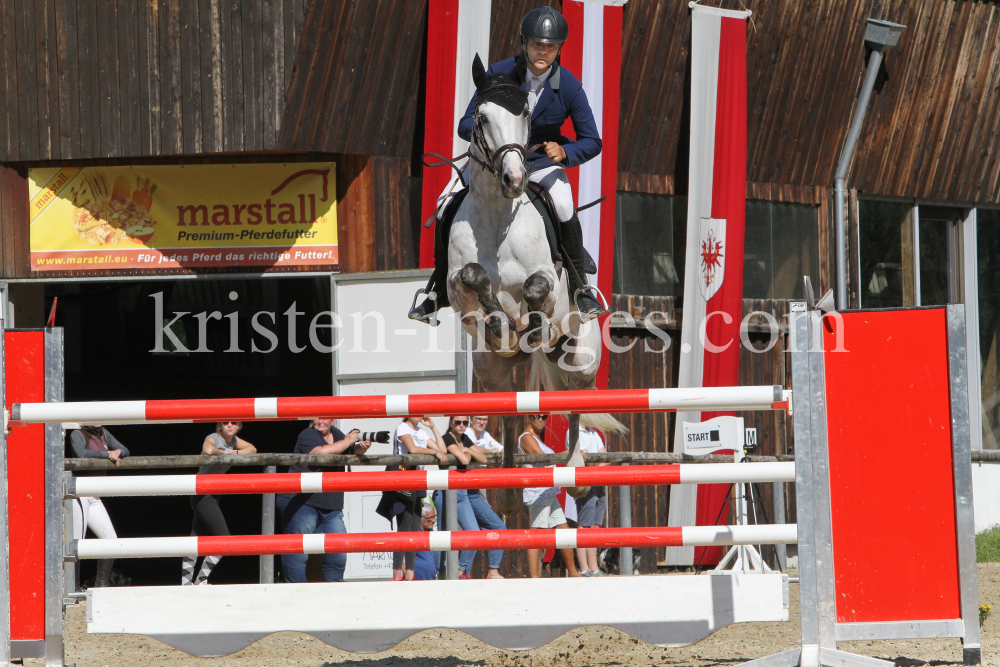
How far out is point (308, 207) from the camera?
379 inches

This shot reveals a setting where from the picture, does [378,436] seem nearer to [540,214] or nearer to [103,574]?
→ [103,574]

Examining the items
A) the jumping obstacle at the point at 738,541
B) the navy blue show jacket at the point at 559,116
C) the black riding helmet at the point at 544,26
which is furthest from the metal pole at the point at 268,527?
the black riding helmet at the point at 544,26

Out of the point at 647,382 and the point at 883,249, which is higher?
the point at 883,249

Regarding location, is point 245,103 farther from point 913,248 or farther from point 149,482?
point 913,248

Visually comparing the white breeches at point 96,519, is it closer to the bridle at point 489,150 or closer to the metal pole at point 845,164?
the bridle at point 489,150

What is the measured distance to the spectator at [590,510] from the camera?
8672 mm

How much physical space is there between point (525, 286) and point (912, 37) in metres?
9.05

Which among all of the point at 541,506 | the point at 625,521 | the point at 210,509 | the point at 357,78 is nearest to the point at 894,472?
the point at 541,506

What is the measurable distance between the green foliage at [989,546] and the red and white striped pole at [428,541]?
7.03m

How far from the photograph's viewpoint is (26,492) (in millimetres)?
3863

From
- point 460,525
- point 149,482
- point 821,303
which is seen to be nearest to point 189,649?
point 149,482

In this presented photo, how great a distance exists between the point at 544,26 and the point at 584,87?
5362 mm

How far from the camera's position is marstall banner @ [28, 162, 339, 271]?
31.3 ft

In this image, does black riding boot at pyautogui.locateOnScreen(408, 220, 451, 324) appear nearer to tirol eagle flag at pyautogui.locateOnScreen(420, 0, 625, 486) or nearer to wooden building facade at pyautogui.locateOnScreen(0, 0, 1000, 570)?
tirol eagle flag at pyautogui.locateOnScreen(420, 0, 625, 486)
